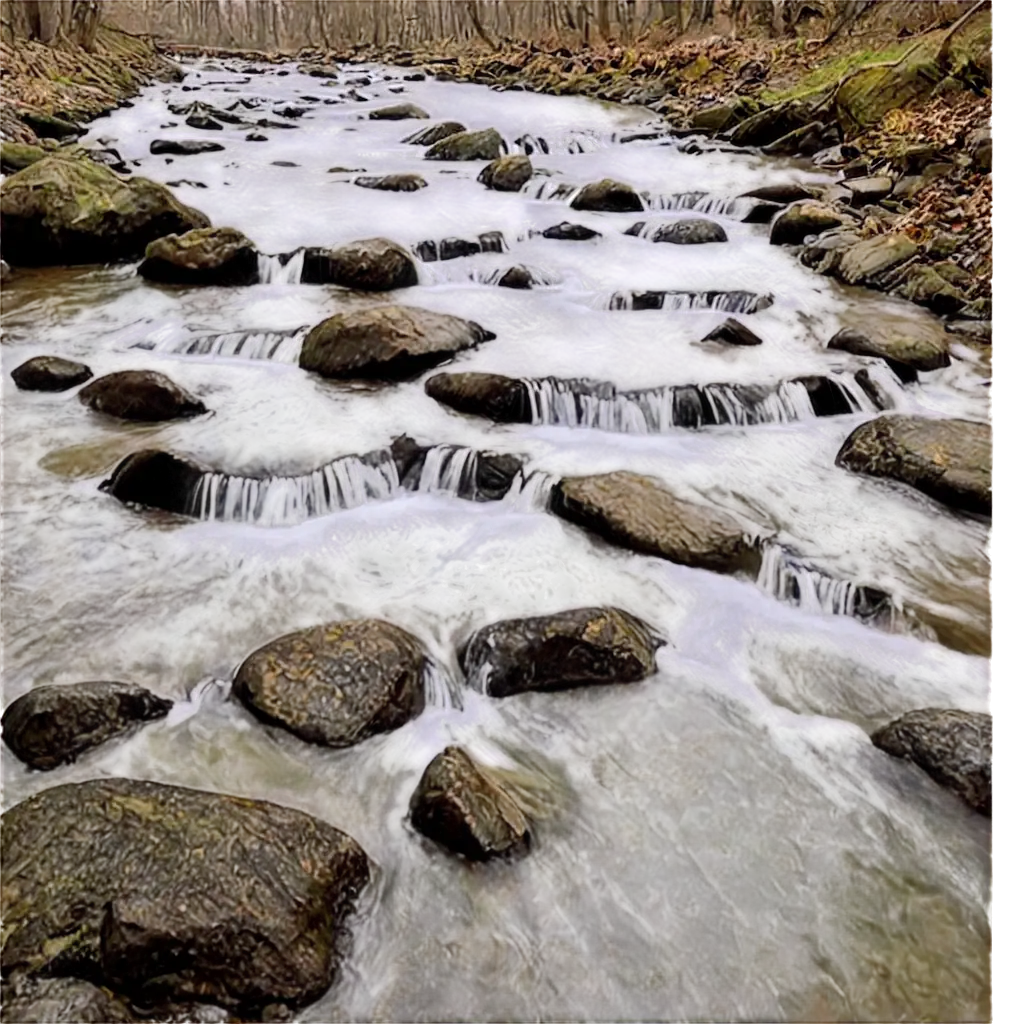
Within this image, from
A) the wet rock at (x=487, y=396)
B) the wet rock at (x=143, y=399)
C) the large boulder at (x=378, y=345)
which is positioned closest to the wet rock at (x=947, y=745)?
the wet rock at (x=487, y=396)

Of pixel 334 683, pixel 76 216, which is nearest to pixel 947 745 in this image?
pixel 334 683

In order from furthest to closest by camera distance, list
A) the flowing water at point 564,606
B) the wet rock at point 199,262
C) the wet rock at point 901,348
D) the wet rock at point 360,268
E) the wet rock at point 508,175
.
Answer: the wet rock at point 508,175
the wet rock at point 360,268
the wet rock at point 199,262
the wet rock at point 901,348
the flowing water at point 564,606

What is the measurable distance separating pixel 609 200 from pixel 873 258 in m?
3.98

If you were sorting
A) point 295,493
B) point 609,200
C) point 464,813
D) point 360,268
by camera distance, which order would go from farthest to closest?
point 609,200, point 360,268, point 295,493, point 464,813

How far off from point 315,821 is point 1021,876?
2.85 m

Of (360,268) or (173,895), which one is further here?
(360,268)

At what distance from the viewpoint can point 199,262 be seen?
8.80 metres

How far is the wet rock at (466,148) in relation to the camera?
15727 mm

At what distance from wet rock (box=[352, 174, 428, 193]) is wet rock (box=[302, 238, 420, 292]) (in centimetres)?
434

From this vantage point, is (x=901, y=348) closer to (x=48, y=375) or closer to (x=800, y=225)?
(x=800, y=225)

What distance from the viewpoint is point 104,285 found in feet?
28.7

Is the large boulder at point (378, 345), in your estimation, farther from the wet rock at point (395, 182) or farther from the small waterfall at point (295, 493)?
the wet rock at point (395, 182)

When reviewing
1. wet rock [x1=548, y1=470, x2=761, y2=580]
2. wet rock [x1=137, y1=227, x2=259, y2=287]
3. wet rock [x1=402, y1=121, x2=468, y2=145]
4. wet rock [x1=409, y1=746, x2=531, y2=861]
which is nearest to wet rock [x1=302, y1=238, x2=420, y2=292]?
wet rock [x1=137, y1=227, x2=259, y2=287]

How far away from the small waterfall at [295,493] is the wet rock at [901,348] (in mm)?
4104
